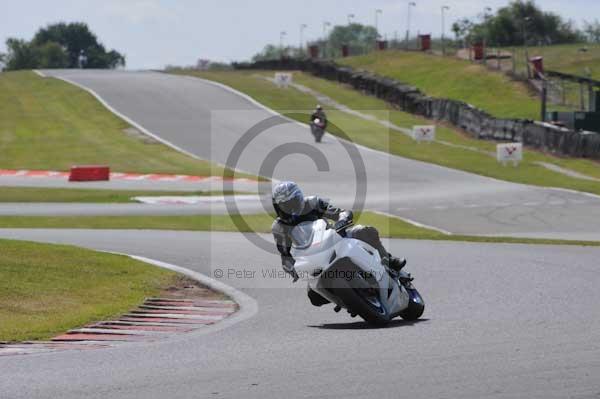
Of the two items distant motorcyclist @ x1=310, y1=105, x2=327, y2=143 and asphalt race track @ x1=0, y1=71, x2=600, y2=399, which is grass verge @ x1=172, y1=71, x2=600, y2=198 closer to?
distant motorcyclist @ x1=310, y1=105, x2=327, y2=143

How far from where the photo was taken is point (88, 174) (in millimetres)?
40344

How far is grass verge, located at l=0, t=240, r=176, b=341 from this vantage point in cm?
1183

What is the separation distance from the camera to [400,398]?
23.9ft

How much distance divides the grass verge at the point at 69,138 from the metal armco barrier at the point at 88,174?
2515 mm

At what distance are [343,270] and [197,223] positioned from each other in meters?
16.1

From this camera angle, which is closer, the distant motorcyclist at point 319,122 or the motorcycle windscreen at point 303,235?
the motorcycle windscreen at point 303,235

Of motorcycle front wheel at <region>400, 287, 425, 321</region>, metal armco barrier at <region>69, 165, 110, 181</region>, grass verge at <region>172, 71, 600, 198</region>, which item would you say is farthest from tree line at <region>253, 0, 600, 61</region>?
motorcycle front wheel at <region>400, 287, 425, 321</region>

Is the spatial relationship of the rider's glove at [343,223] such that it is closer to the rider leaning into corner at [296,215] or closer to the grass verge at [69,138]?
the rider leaning into corner at [296,215]

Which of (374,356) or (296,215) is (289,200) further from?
(374,356)

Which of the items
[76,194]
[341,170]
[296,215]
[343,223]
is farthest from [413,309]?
[341,170]

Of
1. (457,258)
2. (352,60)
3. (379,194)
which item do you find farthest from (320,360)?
(352,60)

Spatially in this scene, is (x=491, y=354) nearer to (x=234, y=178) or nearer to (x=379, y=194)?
(x=379, y=194)

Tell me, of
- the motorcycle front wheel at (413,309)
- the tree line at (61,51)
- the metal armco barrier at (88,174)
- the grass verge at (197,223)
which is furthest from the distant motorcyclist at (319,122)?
the tree line at (61,51)

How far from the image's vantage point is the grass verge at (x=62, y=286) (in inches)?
466
